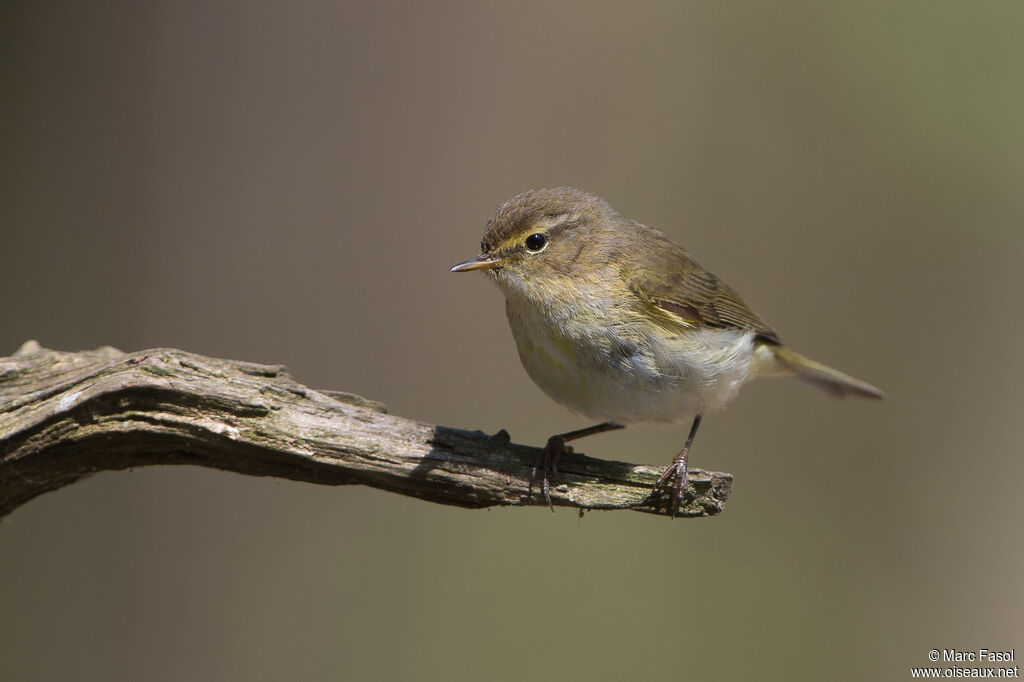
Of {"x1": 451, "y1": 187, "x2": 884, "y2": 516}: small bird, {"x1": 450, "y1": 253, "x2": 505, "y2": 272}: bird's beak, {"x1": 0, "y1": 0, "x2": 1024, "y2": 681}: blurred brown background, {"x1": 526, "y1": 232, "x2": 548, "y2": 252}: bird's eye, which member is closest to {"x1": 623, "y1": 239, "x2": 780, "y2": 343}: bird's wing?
{"x1": 451, "y1": 187, "x2": 884, "y2": 516}: small bird

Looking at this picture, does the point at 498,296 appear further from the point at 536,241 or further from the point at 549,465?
the point at 549,465

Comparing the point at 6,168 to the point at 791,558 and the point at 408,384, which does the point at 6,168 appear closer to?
the point at 408,384

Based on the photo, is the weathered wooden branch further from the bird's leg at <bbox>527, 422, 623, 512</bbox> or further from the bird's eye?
the bird's eye

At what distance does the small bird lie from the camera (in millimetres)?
3115

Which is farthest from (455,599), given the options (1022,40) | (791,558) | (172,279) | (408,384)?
(1022,40)

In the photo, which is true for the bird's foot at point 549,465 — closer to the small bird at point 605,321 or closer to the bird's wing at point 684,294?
the small bird at point 605,321

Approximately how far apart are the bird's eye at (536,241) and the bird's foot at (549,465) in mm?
780

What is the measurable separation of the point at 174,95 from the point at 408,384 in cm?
238

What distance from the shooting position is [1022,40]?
251 inches

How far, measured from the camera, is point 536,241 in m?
3.36

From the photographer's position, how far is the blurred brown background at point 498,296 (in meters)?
5.07

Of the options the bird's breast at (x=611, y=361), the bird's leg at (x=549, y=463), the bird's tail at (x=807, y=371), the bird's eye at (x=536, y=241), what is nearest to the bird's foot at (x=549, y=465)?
the bird's leg at (x=549, y=463)

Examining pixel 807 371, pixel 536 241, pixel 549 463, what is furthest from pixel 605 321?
pixel 807 371

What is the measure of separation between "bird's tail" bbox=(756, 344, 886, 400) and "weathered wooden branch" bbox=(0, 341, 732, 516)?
1.37m
